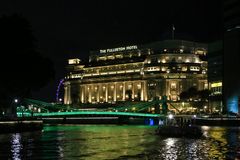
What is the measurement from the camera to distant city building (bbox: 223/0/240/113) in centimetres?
17800

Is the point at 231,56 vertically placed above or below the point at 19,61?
above

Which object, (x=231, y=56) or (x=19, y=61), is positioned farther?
(x=231, y=56)

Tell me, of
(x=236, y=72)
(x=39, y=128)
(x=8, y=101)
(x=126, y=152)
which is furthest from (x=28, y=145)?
(x=236, y=72)

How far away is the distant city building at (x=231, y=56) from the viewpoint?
178 metres

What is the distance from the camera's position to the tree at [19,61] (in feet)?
343

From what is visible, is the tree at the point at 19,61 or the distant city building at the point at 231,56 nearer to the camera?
the tree at the point at 19,61

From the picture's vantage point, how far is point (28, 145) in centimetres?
7438

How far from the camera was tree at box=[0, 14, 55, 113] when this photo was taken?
105 m

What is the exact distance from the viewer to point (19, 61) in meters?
106

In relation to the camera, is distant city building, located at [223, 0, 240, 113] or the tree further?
distant city building, located at [223, 0, 240, 113]

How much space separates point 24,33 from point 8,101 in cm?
1594

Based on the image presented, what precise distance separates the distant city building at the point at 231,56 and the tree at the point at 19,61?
83473mm

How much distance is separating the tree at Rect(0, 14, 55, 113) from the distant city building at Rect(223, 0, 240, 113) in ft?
274

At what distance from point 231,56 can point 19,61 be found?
9363cm
